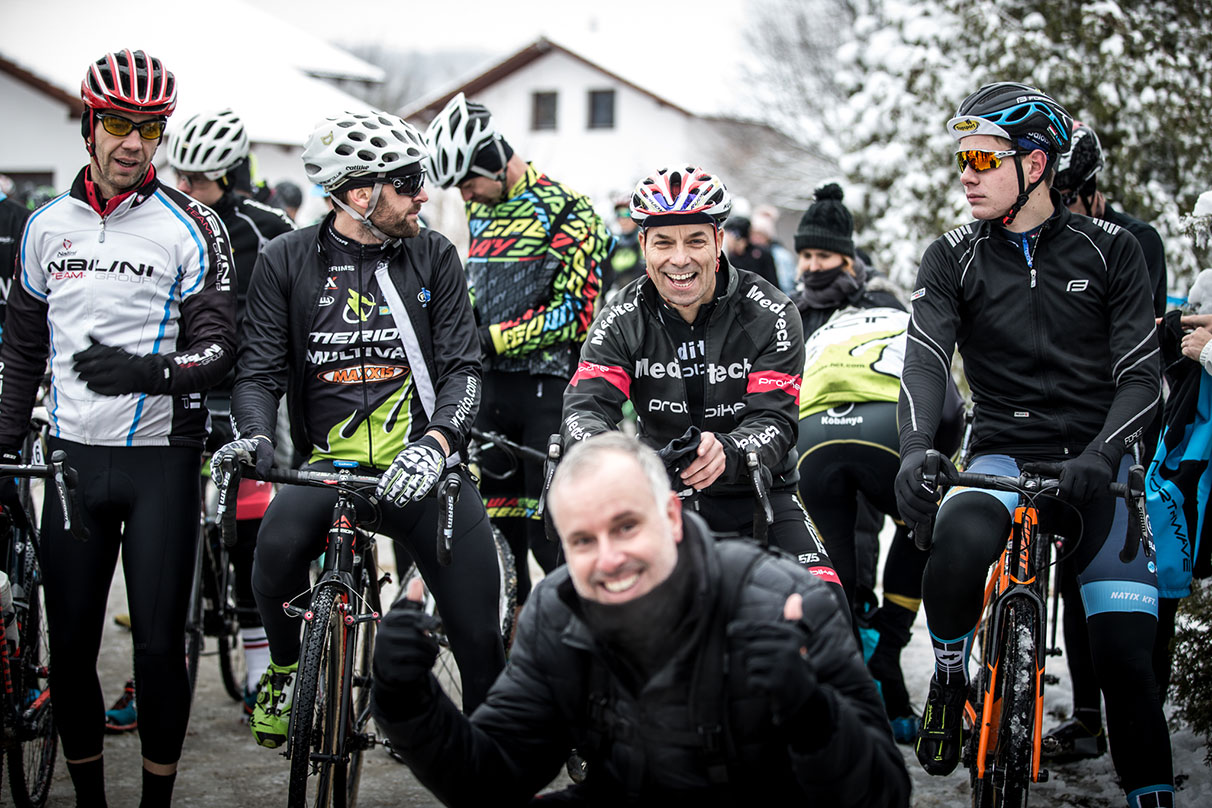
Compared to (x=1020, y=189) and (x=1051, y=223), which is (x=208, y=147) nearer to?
(x=1020, y=189)

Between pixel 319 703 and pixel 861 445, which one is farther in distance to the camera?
pixel 861 445

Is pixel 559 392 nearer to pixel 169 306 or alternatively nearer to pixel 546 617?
pixel 169 306

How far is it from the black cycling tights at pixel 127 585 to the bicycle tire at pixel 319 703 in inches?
24.7

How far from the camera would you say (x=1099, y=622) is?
405cm

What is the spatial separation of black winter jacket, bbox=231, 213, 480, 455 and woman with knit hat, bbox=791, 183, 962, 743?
6.21ft

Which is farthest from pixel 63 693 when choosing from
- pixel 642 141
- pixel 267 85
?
pixel 642 141

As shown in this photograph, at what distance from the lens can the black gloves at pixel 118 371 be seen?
4.28 metres

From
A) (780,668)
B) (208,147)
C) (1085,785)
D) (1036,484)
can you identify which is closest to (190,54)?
(208,147)

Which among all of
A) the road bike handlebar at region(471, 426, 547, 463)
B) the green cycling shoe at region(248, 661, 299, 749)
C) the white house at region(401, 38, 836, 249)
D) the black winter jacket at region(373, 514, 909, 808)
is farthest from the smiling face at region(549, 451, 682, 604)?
the white house at region(401, 38, 836, 249)

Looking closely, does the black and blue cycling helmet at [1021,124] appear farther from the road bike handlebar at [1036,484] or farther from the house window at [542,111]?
the house window at [542,111]

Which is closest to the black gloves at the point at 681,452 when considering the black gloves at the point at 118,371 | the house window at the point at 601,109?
the black gloves at the point at 118,371

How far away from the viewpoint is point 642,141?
1844 inches

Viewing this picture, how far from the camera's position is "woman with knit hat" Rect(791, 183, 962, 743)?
219 inches

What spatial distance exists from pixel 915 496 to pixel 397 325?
1.98 m
